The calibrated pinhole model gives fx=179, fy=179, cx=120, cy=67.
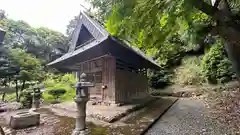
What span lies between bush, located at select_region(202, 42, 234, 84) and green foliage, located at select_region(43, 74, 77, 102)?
9.79m

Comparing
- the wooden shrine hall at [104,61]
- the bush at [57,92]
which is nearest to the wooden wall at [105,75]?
the wooden shrine hall at [104,61]

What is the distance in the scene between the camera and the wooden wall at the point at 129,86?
8102 mm

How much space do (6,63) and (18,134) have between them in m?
7.69

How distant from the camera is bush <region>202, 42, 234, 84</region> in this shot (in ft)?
38.4

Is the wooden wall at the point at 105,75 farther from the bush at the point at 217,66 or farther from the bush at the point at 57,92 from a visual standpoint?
the bush at the point at 217,66

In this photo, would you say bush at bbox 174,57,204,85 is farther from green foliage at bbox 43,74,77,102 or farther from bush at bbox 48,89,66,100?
bush at bbox 48,89,66,100

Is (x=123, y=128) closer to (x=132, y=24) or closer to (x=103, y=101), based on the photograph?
(x=132, y=24)

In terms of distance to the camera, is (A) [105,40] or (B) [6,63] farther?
(B) [6,63]

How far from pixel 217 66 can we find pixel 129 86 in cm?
694

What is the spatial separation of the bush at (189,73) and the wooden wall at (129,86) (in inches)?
179

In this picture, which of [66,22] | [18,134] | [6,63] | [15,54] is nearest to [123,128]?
[18,134]

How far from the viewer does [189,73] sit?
1497cm

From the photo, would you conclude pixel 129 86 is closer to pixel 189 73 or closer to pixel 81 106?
pixel 81 106

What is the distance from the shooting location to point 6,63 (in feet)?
34.5
